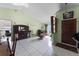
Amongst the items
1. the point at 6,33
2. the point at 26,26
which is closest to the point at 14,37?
the point at 6,33

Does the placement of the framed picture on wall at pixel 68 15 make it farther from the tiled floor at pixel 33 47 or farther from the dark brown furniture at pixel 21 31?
the dark brown furniture at pixel 21 31

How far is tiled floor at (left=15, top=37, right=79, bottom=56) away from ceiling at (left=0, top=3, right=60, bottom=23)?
1.10 feet

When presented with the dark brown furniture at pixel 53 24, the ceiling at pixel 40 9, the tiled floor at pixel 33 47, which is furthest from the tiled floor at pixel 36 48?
the ceiling at pixel 40 9

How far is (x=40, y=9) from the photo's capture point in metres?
1.75

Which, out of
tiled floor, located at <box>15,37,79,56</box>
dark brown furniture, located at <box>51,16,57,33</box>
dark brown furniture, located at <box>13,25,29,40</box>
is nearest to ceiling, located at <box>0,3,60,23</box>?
dark brown furniture, located at <box>51,16,57,33</box>

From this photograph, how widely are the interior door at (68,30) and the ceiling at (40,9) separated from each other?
240 millimetres

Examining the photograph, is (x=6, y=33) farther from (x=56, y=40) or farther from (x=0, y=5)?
(x=56, y=40)

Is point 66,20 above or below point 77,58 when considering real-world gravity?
above

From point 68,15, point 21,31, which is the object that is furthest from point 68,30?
point 21,31

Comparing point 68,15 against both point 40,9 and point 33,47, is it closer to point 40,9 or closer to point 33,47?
point 40,9

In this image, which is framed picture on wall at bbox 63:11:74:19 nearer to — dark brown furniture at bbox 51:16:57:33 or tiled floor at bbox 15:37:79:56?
dark brown furniture at bbox 51:16:57:33

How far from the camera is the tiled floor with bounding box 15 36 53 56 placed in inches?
68.0

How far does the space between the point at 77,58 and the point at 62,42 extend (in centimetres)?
33

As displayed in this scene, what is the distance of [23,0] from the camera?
173 centimetres
